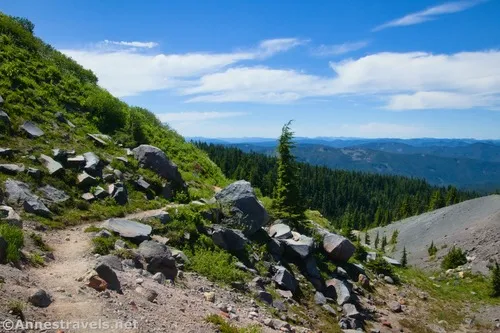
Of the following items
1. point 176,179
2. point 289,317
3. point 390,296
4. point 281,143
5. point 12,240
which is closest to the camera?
point 12,240

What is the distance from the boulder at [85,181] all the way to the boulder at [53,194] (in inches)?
51.2

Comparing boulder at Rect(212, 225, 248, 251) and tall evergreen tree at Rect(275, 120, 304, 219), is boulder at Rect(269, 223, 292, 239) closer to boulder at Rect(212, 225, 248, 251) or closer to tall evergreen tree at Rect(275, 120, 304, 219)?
tall evergreen tree at Rect(275, 120, 304, 219)

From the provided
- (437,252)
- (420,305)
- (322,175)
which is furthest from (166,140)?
(322,175)

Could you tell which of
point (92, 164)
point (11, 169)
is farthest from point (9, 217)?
point (92, 164)

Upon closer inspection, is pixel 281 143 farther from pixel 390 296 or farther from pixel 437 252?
pixel 437 252

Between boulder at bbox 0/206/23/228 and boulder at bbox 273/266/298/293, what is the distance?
11.6m

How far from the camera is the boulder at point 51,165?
62.1 feet

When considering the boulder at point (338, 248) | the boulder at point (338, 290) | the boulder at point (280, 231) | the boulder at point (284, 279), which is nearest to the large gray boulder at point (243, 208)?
the boulder at point (280, 231)

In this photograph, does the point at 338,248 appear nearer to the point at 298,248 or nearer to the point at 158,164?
the point at 298,248

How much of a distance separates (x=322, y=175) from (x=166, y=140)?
510 feet

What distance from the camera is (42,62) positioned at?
3102 cm

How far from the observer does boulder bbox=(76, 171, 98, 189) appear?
1944cm

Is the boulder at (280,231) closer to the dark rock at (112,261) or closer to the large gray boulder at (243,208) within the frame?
the large gray boulder at (243,208)

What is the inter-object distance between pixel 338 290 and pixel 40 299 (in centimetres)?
1689
